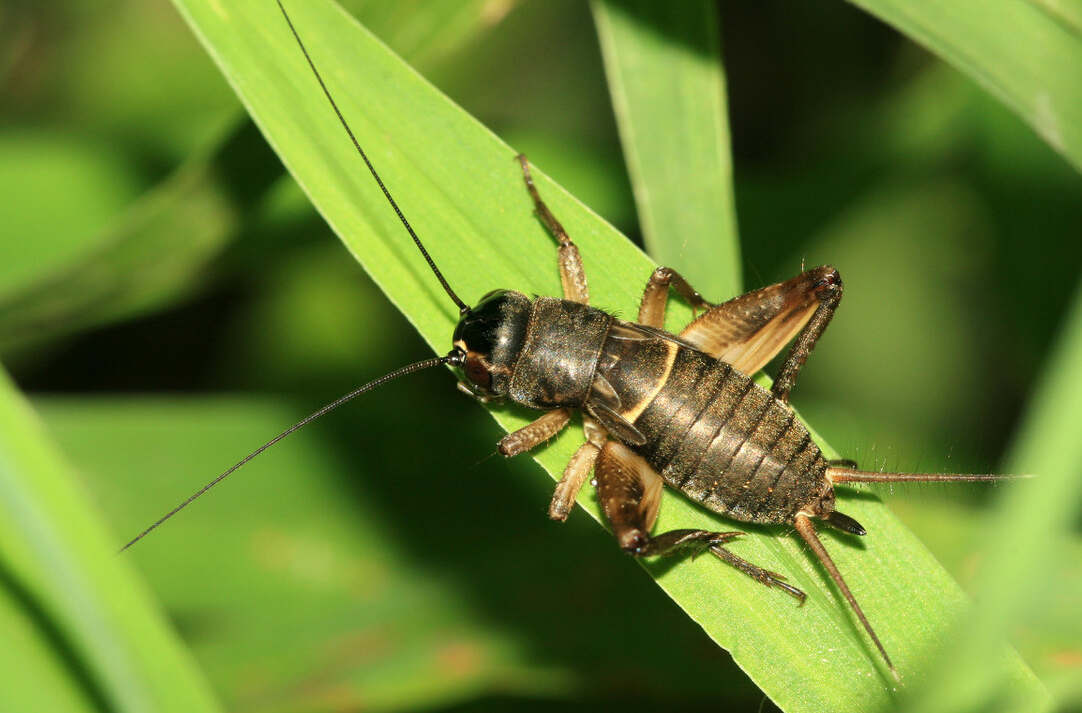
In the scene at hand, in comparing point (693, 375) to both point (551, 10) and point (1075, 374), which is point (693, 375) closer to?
point (1075, 374)

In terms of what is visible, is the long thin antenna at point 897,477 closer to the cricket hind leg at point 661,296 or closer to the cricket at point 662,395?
the cricket at point 662,395

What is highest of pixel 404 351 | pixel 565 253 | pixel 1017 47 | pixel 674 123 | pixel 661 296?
pixel 404 351

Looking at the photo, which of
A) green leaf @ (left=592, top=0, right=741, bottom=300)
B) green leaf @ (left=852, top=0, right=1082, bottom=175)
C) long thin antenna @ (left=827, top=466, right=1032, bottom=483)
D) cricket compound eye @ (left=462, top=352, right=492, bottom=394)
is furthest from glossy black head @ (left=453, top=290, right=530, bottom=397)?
green leaf @ (left=852, top=0, right=1082, bottom=175)

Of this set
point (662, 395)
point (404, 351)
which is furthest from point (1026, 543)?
point (404, 351)

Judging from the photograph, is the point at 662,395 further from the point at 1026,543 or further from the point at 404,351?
the point at 1026,543

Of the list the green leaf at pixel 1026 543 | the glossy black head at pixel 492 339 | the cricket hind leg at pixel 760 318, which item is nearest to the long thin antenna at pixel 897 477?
the cricket hind leg at pixel 760 318

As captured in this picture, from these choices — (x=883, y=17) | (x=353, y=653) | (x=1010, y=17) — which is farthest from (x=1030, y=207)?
(x=353, y=653)

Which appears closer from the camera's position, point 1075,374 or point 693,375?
point 1075,374
